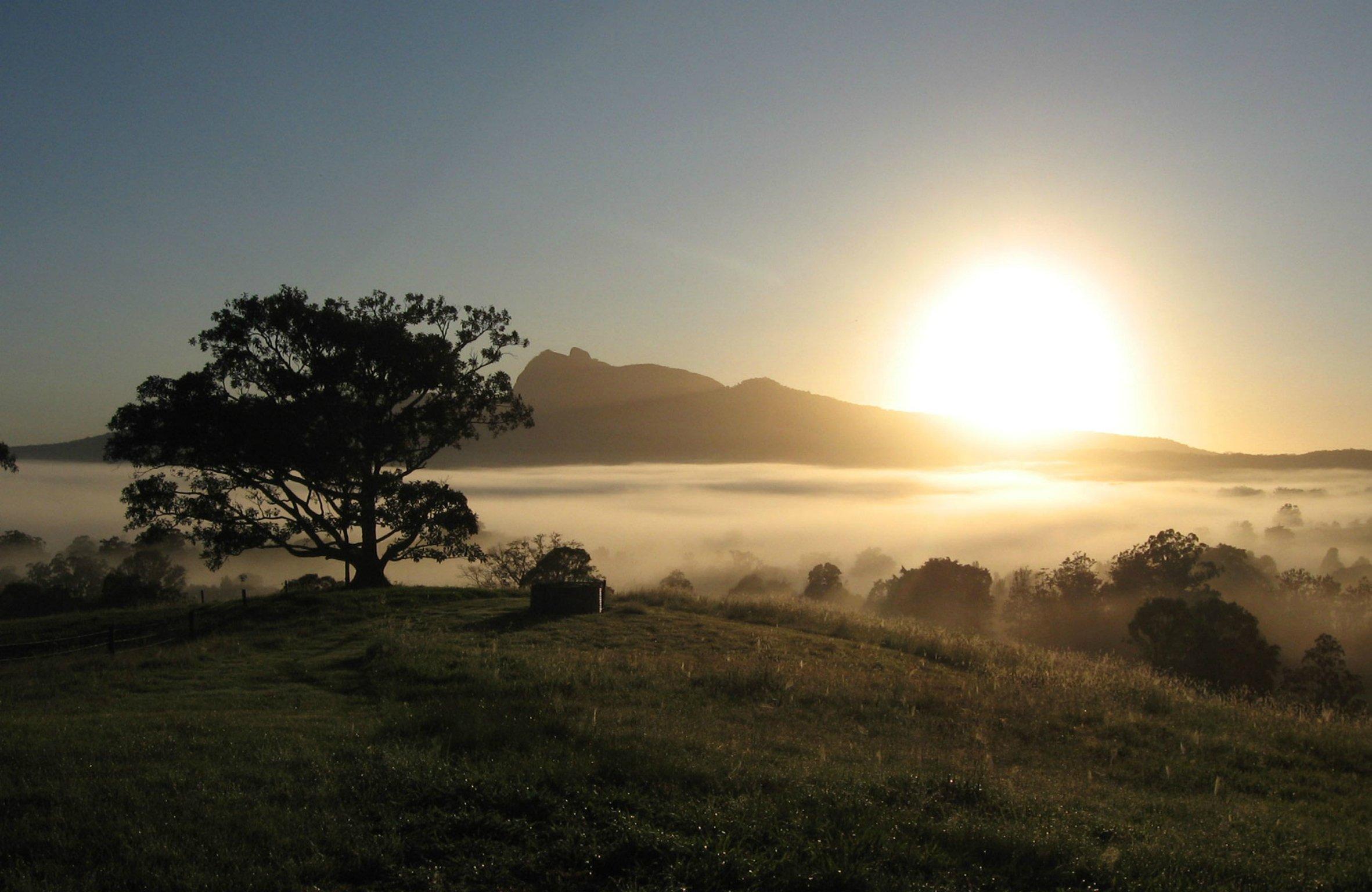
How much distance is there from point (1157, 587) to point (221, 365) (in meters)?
69.5

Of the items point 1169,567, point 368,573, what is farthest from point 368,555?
point 1169,567

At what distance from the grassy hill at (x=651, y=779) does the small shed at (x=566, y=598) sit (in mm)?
7768

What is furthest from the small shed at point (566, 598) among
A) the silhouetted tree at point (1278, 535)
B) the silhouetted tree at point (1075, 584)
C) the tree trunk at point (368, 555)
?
the silhouetted tree at point (1278, 535)

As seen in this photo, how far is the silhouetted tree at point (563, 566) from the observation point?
5397cm

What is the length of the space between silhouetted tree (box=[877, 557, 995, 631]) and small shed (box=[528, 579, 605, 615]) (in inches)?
2107

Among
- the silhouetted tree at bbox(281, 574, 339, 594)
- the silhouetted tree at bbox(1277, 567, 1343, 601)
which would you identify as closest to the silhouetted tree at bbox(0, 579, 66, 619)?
the silhouetted tree at bbox(281, 574, 339, 594)

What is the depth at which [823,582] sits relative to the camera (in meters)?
95.3

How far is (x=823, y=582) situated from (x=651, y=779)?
88.7 m

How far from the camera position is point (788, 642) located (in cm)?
2366

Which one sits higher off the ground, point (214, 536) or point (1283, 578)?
point (214, 536)

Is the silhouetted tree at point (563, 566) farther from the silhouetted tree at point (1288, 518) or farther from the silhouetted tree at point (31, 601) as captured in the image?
the silhouetted tree at point (1288, 518)

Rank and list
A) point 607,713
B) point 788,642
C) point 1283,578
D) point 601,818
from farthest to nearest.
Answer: point 1283,578 → point 788,642 → point 607,713 → point 601,818

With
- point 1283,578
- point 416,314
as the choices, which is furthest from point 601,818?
point 1283,578

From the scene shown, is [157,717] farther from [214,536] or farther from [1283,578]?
[1283,578]
